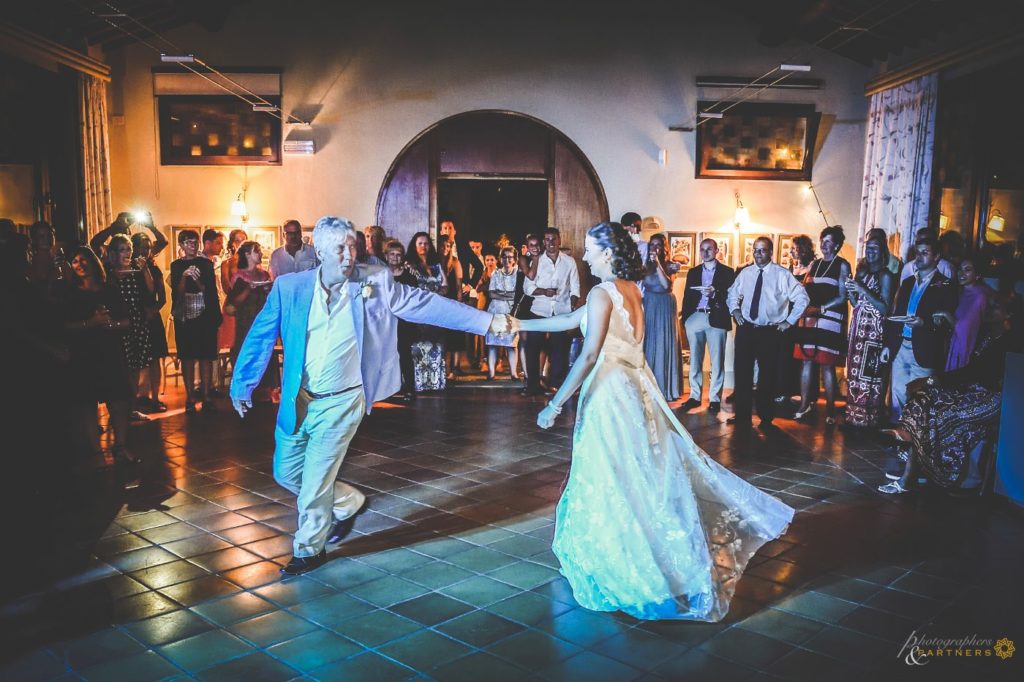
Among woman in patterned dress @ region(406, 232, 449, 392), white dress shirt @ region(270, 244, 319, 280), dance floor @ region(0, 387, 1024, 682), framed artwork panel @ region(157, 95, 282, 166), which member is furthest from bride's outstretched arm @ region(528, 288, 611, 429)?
framed artwork panel @ region(157, 95, 282, 166)

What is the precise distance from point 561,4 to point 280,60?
3.95 m

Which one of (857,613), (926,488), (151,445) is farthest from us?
(151,445)

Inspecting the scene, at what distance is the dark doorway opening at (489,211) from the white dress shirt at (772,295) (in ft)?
19.6

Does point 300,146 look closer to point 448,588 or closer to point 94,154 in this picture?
point 94,154

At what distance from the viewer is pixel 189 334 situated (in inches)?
331

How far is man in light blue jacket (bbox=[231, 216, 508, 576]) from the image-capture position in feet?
13.5

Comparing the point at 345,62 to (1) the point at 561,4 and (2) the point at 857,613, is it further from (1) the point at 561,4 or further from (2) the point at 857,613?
(2) the point at 857,613

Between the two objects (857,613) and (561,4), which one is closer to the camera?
(857,613)

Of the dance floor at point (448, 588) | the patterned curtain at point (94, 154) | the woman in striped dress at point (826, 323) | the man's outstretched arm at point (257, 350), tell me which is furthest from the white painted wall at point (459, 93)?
the man's outstretched arm at point (257, 350)

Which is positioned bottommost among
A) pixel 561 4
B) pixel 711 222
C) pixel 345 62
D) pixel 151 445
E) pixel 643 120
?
pixel 151 445

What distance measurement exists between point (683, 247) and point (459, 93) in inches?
150

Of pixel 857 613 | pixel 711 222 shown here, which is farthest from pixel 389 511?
pixel 711 222

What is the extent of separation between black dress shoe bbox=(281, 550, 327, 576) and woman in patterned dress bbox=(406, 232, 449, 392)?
17.0 feet

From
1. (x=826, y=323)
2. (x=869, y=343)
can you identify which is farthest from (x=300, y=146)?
(x=869, y=343)
